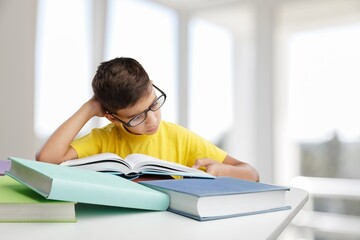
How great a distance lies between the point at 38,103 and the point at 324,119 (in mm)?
2017

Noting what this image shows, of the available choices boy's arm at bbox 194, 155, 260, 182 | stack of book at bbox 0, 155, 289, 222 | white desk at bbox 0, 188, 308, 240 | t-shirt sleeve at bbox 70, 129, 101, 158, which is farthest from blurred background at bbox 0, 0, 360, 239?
white desk at bbox 0, 188, 308, 240

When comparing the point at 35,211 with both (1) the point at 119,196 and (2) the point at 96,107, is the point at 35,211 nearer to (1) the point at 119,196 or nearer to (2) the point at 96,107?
(1) the point at 119,196

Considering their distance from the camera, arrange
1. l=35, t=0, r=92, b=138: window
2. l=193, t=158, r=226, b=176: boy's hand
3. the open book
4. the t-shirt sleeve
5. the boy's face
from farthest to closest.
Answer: l=35, t=0, r=92, b=138: window
the t-shirt sleeve
the boy's face
l=193, t=158, r=226, b=176: boy's hand
the open book

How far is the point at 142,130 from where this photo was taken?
3.73 feet

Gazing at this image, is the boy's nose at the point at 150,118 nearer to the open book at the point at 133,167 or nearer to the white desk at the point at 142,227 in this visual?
the open book at the point at 133,167

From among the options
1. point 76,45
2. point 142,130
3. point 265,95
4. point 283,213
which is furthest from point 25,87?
point 283,213

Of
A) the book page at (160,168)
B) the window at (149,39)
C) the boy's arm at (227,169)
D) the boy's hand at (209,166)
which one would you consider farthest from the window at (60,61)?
the book page at (160,168)

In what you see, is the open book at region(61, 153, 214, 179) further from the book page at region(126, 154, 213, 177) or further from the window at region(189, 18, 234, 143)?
the window at region(189, 18, 234, 143)

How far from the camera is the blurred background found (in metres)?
2.26

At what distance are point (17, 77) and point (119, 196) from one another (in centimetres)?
190

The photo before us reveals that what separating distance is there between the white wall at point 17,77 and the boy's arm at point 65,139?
116cm

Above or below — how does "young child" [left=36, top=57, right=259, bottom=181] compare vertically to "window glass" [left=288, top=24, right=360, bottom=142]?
below

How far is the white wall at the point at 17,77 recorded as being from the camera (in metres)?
2.16

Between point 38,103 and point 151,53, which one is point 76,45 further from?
point 151,53
